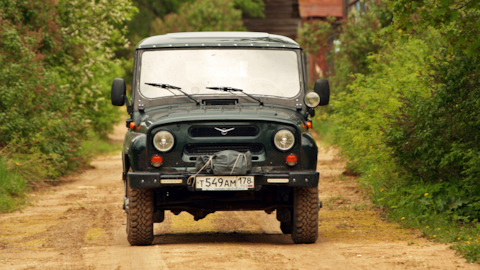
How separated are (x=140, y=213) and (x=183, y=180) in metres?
0.71

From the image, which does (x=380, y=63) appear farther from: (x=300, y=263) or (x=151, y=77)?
(x=300, y=263)

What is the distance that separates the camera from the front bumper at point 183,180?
8.91 m

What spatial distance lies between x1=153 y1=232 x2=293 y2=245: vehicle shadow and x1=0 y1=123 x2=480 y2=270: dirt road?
11mm

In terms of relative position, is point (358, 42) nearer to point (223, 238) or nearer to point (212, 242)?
point (223, 238)

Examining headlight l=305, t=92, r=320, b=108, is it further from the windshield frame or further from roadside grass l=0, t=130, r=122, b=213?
roadside grass l=0, t=130, r=122, b=213

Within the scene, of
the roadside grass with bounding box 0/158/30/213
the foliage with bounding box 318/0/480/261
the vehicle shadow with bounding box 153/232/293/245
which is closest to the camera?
the vehicle shadow with bounding box 153/232/293/245

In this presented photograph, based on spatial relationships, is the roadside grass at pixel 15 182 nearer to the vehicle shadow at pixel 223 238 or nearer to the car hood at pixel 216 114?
the vehicle shadow at pixel 223 238

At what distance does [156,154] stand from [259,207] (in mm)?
1277

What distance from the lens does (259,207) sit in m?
9.61

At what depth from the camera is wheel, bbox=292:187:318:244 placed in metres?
9.36

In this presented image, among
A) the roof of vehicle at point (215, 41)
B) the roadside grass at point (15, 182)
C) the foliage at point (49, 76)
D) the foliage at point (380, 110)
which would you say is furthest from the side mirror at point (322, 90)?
the foliage at point (49, 76)

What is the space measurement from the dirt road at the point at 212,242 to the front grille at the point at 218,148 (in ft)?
3.02

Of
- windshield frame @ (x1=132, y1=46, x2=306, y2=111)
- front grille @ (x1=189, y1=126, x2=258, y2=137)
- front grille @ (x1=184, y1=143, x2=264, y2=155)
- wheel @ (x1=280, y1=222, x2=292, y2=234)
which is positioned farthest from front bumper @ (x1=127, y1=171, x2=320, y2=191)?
wheel @ (x1=280, y1=222, x2=292, y2=234)

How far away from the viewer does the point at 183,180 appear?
889 centimetres
